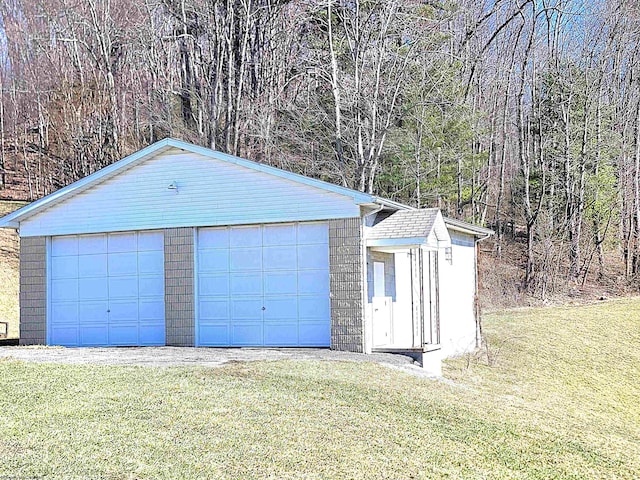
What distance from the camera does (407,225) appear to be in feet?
51.4

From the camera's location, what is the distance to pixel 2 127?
38531mm

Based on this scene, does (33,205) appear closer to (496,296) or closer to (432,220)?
(432,220)

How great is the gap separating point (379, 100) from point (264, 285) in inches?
513

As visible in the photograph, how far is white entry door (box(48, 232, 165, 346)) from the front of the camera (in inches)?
691

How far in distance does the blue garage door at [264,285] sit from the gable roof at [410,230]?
1.08 metres

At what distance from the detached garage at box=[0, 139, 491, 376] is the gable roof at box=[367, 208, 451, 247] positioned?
0.04 m

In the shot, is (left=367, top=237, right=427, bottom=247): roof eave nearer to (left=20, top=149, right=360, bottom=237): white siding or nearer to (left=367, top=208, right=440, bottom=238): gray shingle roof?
(left=367, top=208, right=440, bottom=238): gray shingle roof

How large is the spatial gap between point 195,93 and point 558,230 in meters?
17.2

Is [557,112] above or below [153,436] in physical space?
above

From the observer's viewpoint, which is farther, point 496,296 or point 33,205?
point 496,296

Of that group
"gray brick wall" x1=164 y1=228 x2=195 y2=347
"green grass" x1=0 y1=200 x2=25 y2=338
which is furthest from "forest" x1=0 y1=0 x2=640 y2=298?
"gray brick wall" x1=164 y1=228 x2=195 y2=347

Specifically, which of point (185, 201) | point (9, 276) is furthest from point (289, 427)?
point (9, 276)

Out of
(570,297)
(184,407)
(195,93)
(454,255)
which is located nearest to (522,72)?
(570,297)

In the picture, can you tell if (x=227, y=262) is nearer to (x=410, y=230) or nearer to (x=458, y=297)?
(x=410, y=230)
